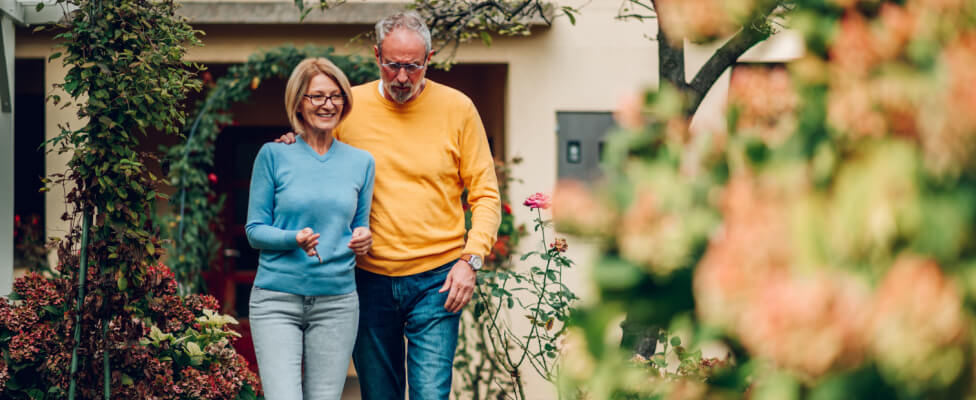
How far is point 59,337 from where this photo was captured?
3326 millimetres

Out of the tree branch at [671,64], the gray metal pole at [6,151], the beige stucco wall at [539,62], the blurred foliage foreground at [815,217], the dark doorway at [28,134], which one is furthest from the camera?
the dark doorway at [28,134]

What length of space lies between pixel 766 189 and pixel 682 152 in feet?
0.37

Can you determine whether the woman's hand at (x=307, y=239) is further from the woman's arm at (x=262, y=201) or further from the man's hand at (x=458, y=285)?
the man's hand at (x=458, y=285)

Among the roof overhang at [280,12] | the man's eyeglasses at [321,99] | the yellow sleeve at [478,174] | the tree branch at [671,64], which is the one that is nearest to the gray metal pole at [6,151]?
the roof overhang at [280,12]

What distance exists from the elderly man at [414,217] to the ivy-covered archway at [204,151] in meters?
2.45

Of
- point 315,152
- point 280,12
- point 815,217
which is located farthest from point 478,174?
point 280,12

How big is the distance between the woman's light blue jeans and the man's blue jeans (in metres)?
0.13

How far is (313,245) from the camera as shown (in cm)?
252

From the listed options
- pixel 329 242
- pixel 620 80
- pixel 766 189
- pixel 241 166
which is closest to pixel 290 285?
pixel 329 242

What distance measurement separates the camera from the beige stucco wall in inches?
220

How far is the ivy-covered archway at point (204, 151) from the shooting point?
17.4 feet

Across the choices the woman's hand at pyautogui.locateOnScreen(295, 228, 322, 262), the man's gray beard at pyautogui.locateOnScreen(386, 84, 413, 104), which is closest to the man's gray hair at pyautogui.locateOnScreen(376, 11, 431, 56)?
the man's gray beard at pyautogui.locateOnScreen(386, 84, 413, 104)

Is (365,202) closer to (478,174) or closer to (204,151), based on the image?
(478,174)

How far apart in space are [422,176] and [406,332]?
0.54 metres
